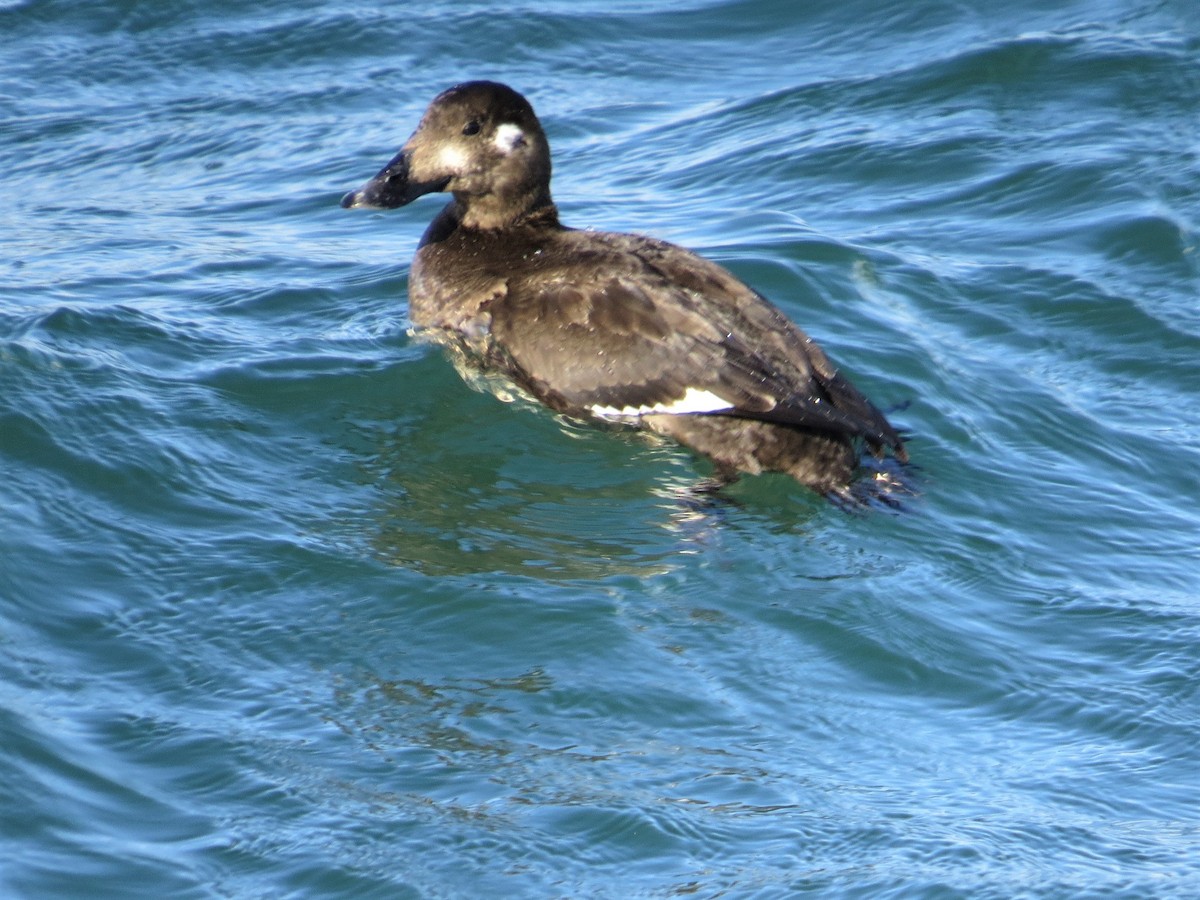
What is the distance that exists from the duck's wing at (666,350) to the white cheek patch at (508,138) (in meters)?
0.76

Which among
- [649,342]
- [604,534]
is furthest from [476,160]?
[604,534]

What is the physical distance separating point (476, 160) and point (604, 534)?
6.02 feet

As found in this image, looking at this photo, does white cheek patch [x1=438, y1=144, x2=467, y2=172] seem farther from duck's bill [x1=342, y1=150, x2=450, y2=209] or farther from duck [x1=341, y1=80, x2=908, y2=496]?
duck [x1=341, y1=80, x2=908, y2=496]

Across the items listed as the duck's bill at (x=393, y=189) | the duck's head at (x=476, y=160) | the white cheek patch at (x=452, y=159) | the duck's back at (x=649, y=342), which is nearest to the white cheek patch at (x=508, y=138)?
the duck's head at (x=476, y=160)

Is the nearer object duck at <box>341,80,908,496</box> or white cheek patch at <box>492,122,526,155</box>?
duck at <box>341,80,908,496</box>

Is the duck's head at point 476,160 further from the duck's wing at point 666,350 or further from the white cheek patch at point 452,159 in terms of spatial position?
the duck's wing at point 666,350

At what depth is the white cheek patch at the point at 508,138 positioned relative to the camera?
6047 millimetres

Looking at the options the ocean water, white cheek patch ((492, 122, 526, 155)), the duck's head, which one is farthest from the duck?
white cheek patch ((492, 122, 526, 155))

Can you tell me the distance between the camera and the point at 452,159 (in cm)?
606

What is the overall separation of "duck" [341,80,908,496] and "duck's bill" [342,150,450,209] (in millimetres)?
340

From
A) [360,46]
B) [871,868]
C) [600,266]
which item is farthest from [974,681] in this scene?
[360,46]

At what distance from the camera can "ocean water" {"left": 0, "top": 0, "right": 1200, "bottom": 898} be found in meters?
3.60

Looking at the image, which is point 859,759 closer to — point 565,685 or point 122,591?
point 565,685

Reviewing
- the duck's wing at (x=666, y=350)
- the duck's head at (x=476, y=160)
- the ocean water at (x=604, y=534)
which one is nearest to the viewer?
the ocean water at (x=604, y=534)
